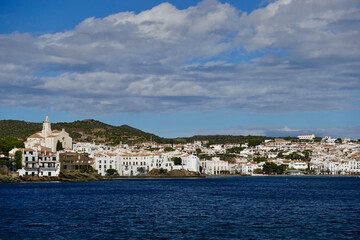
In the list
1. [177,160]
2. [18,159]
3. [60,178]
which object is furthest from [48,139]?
[177,160]

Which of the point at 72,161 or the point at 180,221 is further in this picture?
the point at 72,161

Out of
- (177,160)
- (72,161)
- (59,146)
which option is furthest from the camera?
(177,160)

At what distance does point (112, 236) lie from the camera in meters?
26.5

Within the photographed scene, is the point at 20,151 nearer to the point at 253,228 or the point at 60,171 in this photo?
the point at 60,171

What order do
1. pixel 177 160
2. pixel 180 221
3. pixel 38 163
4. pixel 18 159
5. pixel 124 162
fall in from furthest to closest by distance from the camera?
pixel 177 160
pixel 124 162
pixel 38 163
pixel 18 159
pixel 180 221

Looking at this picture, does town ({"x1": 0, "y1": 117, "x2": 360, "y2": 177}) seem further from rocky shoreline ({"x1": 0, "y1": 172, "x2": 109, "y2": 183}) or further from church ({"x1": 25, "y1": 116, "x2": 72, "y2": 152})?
rocky shoreline ({"x1": 0, "y1": 172, "x2": 109, "y2": 183})

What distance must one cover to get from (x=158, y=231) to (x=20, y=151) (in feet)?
256

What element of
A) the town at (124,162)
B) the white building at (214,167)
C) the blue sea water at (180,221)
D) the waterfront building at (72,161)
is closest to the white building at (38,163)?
the town at (124,162)

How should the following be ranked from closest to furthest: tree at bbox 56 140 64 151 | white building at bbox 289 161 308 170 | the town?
the town, tree at bbox 56 140 64 151, white building at bbox 289 161 308 170

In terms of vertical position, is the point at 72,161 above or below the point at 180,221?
above

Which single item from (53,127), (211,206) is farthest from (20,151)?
(53,127)

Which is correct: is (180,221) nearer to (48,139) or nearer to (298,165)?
(48,139)

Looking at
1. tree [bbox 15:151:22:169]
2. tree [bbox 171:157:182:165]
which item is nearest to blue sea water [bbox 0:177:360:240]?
tree [bbox 15:151:22:169]

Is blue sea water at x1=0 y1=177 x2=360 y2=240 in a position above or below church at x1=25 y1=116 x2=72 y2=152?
below
